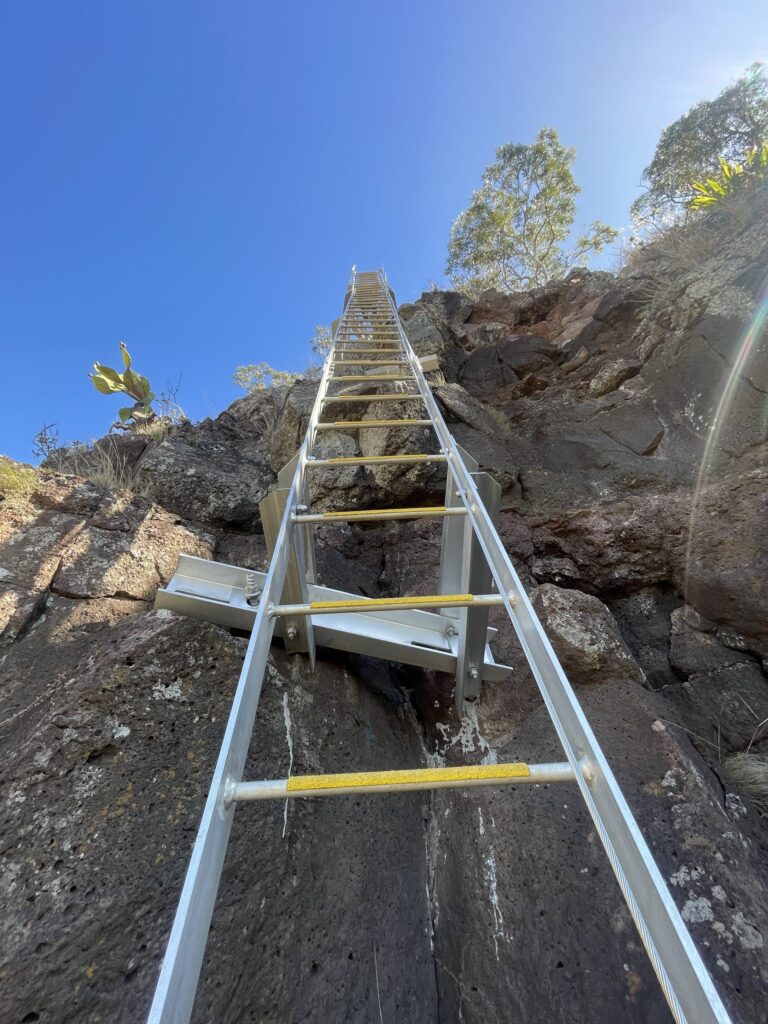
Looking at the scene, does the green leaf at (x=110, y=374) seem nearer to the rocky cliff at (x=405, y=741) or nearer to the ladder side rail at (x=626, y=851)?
the rocky cliff at (x=405, y=741)

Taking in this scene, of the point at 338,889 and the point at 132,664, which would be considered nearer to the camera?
the point at 338,889

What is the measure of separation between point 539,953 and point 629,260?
849 cm

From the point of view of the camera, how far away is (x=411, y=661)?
220 centimetres

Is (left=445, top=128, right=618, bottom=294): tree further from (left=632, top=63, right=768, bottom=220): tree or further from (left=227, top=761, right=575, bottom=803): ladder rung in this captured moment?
(left=227, top=761, right=575, bottom=803): ladder rung

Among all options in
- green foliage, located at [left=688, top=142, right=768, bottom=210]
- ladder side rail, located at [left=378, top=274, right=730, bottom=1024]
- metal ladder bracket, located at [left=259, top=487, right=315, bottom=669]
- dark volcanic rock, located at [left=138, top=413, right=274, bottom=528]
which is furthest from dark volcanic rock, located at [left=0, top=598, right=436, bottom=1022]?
green foliage, located at [left=688, top=142, right=768, bottom=210]

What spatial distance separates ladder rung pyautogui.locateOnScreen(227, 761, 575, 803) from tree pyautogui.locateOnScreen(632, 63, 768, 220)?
9146mm

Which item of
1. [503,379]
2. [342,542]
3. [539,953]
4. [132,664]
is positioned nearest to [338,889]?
[539,953]

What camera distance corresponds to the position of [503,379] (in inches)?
229

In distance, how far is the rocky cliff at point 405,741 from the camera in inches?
53.6

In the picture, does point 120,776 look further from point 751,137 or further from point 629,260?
point 751,137

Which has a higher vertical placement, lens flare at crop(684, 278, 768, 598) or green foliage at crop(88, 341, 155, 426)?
green foliage at crop(88, 341, 155, 426)

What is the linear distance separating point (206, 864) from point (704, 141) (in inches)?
472

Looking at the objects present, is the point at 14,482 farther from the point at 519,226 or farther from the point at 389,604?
the point at 519,226

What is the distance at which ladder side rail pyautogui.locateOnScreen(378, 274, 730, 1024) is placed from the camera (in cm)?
65
